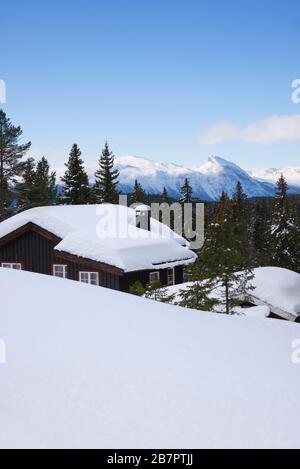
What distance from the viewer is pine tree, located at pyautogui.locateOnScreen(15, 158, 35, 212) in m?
38.1

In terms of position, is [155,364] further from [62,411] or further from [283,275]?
[283,275]

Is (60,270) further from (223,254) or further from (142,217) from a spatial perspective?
(223,254)

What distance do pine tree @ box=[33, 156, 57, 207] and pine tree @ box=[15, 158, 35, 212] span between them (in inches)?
16.3

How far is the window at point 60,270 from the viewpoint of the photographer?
69.6ft

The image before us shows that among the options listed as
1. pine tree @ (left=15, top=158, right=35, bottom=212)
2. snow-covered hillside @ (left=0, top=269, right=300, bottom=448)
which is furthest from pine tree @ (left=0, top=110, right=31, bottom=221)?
snow-covered hillside @ (left=0, top=269, right=300, bottom=448)

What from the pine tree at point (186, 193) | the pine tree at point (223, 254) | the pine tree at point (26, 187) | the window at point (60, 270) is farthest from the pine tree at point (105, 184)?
the pine tree at point (223, 254)

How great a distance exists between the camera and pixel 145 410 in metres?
3.46

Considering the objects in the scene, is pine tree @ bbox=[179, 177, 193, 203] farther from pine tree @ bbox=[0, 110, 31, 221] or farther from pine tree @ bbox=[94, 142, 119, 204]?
pine tree @ bbox=[0, 110, 31, 221]

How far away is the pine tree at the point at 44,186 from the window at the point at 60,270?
20.2 metres

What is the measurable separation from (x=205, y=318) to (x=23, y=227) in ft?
56.6

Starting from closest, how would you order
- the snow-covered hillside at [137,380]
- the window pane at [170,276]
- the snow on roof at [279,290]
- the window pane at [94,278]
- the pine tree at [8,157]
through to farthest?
the snow-covered hillside at [137,380]
the window pane at [94,278]
the snow on roof at [279,290]
the window pane at [170,276]
the pine tree at [8,157]

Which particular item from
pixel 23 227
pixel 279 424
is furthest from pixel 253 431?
pixel 23 227

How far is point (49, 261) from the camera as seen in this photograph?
71.8 feet

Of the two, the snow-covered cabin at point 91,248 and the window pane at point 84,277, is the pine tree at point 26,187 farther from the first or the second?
the window pane at point 84,277
